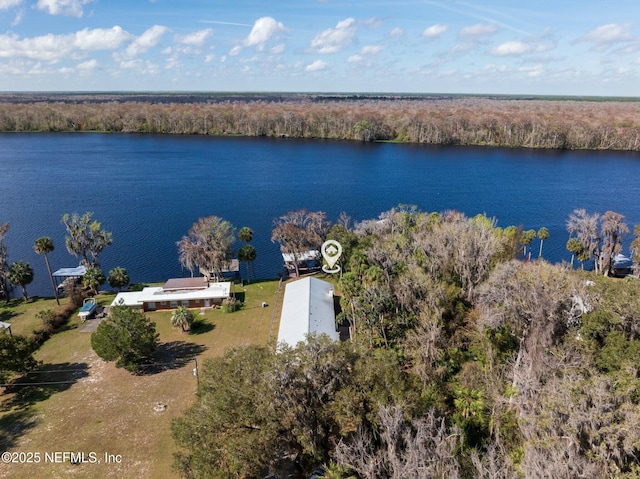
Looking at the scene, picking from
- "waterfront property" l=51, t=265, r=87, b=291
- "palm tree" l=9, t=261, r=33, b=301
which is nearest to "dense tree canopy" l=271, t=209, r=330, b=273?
"waterfront property" l=51, t=265, r=87, b=291

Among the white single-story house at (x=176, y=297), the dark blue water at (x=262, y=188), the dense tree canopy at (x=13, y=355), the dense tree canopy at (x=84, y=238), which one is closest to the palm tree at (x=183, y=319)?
the white single-story house at (x=176, y=297)

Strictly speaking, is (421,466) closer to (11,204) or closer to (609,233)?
(609,233)

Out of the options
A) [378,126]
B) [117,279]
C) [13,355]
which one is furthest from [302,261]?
[378,126]

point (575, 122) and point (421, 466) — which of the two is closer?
point (421, 466)

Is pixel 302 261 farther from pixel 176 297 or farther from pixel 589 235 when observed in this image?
pixel 589 235

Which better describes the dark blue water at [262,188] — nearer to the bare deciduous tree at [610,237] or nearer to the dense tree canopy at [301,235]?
the dense tree canopy at [301,235]

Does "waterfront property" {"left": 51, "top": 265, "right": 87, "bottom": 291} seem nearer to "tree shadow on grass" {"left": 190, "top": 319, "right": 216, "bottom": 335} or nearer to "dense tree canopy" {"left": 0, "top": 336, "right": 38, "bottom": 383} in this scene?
"tree shadow on grass" {"left": 190, "top": 319, "right": 216, "bottom": 335}

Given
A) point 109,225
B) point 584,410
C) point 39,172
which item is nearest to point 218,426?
point 584,410
